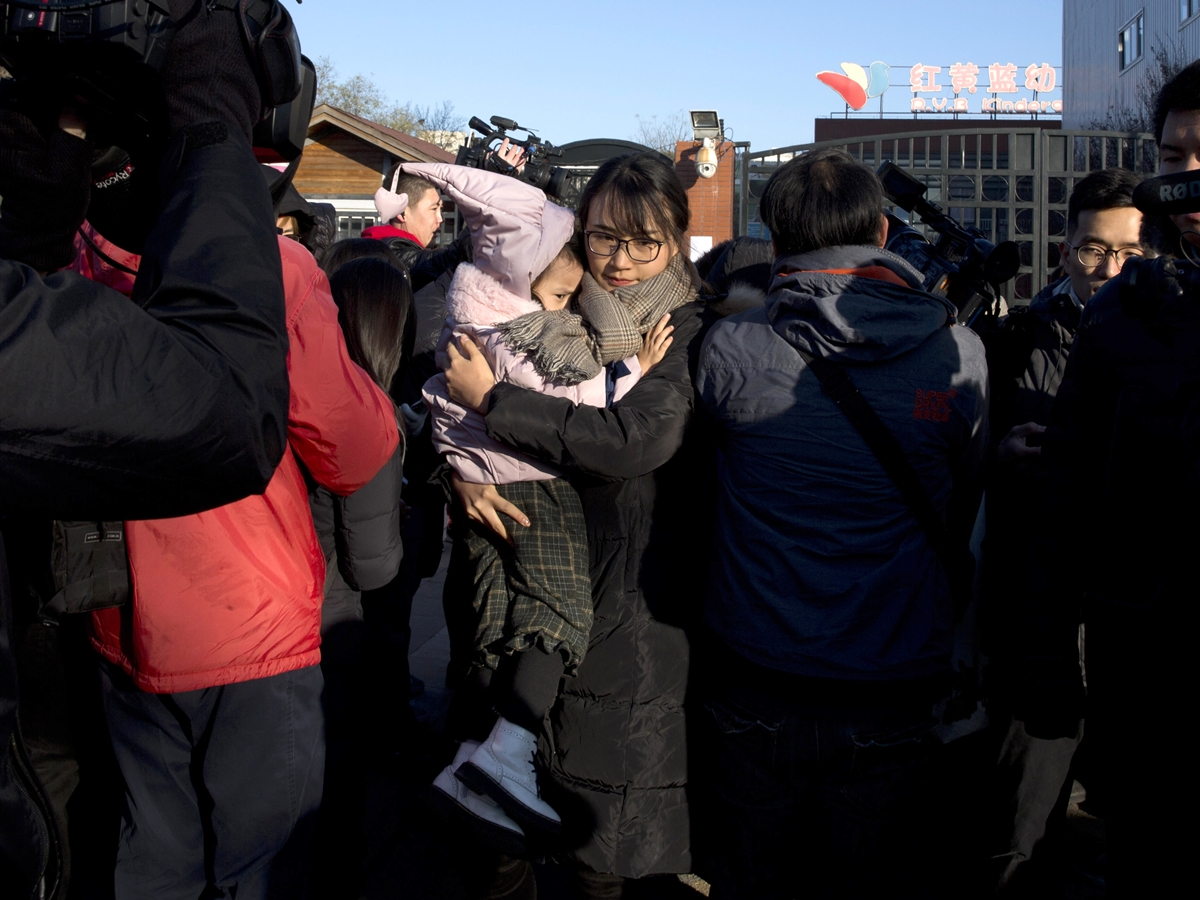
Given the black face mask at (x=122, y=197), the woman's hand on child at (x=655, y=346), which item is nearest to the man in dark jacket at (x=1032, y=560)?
the woman's hand on child at (x=655, y=346)

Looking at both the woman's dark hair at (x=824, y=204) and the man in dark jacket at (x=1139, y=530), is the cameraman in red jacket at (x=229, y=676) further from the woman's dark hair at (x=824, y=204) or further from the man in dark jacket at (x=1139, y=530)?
the man in dark jacket at (x=1139, y=530)

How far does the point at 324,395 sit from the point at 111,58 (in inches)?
34.6

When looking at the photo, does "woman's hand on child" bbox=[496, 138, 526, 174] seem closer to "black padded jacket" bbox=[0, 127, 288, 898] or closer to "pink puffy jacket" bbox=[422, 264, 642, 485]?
"pink puffy jacket" bbox=[422, 264, 642, 485]

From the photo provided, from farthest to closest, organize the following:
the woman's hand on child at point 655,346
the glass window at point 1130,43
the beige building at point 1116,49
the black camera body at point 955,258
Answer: the glass window at point 1130,43, the beige building at point 1116,49, the black camera body at point 955,258, the woman's hand on child at point 655,346

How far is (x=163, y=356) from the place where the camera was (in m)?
0.98

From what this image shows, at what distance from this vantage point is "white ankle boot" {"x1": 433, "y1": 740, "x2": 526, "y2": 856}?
2080 mm

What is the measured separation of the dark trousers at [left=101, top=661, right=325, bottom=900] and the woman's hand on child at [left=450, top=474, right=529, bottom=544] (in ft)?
2.00

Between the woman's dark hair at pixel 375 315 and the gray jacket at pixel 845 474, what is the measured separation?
1.26 m

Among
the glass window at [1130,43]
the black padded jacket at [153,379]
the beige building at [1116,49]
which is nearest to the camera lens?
the black padded jacket at [153,379]

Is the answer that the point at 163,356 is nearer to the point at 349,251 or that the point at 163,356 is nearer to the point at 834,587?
the point at 834,587

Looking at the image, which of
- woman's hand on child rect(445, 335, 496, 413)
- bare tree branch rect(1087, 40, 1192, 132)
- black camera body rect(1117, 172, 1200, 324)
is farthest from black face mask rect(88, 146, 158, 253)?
bare tree branch rect(1087, 40, 1192, 132)

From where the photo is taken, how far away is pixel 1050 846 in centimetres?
265

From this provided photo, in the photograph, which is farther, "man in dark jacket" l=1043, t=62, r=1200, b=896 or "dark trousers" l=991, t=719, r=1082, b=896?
"dark trousers" l=991, t=719, r=1082, b=896

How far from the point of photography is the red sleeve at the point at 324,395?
1917 mm
